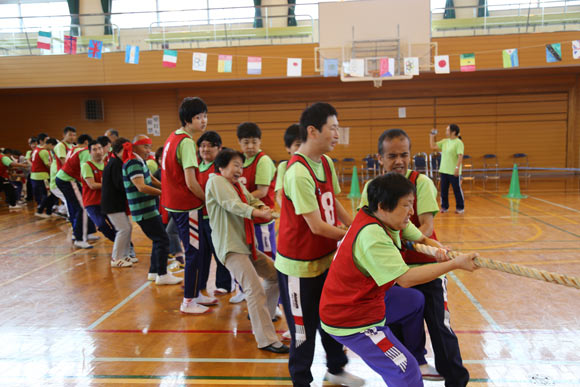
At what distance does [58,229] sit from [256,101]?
28.3 feet

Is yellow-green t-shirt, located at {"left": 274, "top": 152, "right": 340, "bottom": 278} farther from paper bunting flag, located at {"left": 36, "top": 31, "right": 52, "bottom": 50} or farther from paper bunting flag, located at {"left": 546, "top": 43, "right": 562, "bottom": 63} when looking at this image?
paper bunting flag, located at {"left": 546, "top": 43, "right": 562, "bottom": 63}

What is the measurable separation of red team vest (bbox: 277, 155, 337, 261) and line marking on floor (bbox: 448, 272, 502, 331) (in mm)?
1806

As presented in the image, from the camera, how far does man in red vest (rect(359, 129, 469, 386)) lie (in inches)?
88.4

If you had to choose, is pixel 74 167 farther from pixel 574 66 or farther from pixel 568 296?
pixel 574 66

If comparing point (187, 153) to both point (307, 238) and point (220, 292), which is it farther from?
point (307, 238)

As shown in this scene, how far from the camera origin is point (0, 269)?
222 inches

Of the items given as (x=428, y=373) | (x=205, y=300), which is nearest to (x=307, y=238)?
(x=428, y=373)

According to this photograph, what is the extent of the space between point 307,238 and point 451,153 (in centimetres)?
694

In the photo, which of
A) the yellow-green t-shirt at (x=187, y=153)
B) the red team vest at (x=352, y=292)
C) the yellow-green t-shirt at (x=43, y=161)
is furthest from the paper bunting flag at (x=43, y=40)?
the red team vest at (x=352, y=292)

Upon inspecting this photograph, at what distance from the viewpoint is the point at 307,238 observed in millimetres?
2326

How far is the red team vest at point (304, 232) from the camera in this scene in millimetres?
2326

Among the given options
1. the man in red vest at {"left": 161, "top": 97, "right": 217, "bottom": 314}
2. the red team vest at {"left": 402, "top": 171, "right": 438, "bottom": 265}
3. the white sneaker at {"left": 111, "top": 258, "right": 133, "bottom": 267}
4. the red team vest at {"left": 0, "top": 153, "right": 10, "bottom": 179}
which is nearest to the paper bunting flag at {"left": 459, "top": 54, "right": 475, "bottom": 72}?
the man in red vest at {"left": 161, "top": 97, "right": 217, "bottom": 314}

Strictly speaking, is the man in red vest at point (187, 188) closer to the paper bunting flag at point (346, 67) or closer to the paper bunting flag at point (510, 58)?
the paper bunting flag at point (346, 67)

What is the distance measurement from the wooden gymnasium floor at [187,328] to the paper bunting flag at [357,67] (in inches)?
260
